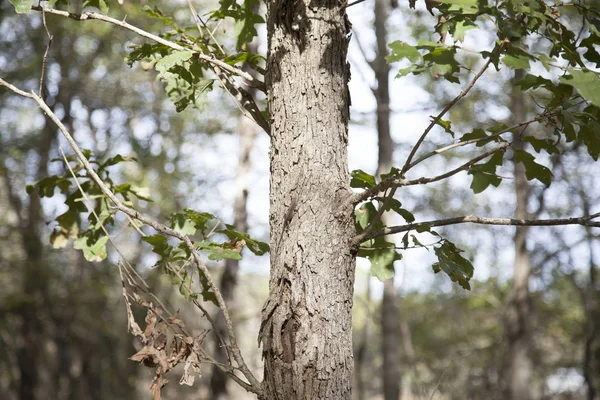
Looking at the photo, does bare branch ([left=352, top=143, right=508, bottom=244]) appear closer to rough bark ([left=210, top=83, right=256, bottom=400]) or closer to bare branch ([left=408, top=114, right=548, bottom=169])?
bare branch ([left=408, top=114, right=548, bottom=169])

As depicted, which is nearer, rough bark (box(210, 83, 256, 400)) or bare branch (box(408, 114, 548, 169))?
bare branch (box(408, 114, 548, 169))

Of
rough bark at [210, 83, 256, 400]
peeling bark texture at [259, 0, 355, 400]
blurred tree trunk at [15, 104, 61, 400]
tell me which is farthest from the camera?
blurred tree trunk at [15, 104, 61, 400]

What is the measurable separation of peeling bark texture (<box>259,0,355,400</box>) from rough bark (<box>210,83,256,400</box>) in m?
4.66

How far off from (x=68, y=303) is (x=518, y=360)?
8.87 m

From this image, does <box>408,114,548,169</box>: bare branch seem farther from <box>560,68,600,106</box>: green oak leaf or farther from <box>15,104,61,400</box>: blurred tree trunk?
<box>15,104,61,400</box>: blurred tree trunk

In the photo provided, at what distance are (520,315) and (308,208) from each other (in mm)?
8139

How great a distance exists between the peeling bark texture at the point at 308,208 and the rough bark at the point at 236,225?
466 centimetres

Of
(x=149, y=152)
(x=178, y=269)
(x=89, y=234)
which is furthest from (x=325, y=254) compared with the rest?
(x=149, y=152)

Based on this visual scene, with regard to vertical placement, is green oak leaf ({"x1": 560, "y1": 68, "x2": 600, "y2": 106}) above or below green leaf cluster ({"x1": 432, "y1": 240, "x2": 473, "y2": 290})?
above

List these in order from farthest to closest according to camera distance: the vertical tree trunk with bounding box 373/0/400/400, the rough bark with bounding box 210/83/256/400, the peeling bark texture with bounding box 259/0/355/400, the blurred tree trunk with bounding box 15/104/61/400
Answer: the blurred tree trunk with bounding box 15/104/61/400, the rough bark with bounding box 210/83/256/400, the vertical tree trunk with bounding box 373/0/400/400, the peeling bark texture with bounding box 259/0/355/400

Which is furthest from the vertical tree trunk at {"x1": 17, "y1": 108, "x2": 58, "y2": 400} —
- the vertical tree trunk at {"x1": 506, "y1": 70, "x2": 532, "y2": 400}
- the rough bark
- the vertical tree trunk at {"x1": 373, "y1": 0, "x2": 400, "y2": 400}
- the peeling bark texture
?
the peeling bark texture

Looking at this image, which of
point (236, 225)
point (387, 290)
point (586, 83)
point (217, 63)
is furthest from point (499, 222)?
point (236, 225)

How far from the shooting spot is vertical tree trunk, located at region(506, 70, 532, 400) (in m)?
8.88

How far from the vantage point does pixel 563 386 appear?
1614cm
